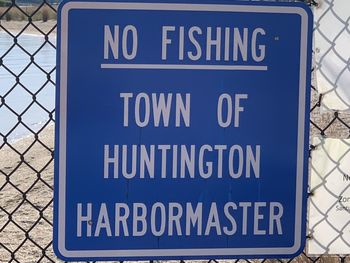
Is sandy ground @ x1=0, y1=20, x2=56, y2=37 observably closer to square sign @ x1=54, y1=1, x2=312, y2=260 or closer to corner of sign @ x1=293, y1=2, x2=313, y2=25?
square sign @ x1=54, y1=1, x2=312, y2=260

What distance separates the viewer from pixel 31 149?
26.2 feet

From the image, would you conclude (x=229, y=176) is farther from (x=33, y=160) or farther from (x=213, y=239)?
(x=33, y=160)

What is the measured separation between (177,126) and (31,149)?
20.8 ft

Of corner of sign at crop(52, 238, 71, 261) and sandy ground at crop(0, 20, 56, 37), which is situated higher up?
sandy ground at crop(0, 20, 56, 37)

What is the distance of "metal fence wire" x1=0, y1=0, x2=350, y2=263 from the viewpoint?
2.24 meters

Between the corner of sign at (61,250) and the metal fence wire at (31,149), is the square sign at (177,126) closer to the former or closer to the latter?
the corner of sign at (61,250)

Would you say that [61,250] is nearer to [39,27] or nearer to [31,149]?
[39,27]

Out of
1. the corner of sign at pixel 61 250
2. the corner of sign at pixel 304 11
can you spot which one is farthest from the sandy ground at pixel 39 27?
Result: the corner of sign at pixel 304 11

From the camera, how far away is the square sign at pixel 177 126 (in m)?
1.86

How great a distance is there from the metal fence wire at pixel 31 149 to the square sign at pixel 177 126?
0.17m

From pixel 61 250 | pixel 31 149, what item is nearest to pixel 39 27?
pixel 31 149

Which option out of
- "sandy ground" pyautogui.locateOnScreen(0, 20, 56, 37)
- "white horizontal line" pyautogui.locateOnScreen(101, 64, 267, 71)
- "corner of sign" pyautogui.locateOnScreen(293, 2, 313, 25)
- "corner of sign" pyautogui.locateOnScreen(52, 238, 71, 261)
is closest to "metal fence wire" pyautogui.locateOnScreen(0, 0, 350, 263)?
"sandy ground" pyautogui.locateOnScreen(0, 20, 56, 37)

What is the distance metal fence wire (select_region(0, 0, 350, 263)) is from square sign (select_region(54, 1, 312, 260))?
17cm

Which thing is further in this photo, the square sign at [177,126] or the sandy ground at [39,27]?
the sandy ground at [39,27]
